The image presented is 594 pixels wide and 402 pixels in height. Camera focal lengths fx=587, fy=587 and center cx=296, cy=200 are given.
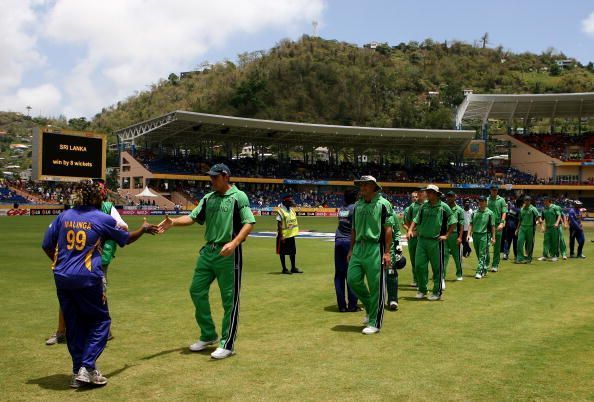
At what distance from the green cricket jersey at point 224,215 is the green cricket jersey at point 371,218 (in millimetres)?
1926

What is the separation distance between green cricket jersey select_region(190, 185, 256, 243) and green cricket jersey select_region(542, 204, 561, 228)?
611 inches

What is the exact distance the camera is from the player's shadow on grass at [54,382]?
5539 mm

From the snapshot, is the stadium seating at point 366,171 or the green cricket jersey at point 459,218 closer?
the green cricket jersey at point 459,218

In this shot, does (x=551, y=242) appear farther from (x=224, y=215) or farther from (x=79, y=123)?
(x=79, y=123)

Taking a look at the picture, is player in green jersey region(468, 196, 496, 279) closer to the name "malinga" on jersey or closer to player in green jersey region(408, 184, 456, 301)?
player in green jersey region(408, 184, 456, 301)

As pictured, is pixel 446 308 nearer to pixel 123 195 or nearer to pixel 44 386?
pixel 44 386

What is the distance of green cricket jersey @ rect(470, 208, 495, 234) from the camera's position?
15.0 meters

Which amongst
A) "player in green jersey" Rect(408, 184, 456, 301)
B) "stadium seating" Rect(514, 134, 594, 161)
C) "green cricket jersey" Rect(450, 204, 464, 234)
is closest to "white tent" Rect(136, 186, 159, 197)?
"stadium seating" Rect(514, 134, 594, 161)

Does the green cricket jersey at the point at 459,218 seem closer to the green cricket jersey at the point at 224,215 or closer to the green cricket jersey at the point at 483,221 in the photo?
the green cricket jersey at the point at 483,221

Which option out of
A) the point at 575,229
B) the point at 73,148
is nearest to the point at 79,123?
→ the point at 73,148

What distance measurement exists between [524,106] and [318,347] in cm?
7227

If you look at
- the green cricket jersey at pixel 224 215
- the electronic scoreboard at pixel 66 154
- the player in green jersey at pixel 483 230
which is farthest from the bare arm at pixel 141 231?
the electronic scoreboard at pixel 66 154

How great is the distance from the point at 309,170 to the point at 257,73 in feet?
217

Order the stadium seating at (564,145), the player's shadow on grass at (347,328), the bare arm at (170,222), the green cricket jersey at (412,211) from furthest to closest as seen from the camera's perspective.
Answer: the stadium seating at (564,145)
the green cricket jersey at (412,211)
the player's shadow on grass at (347,328)
the bare arm at (170,222)
